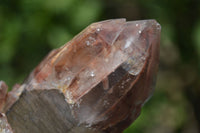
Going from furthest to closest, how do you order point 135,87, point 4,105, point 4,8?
point 4,8 < point 4,105 < point 135,87

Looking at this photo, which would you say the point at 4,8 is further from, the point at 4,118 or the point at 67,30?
the point at 4,118

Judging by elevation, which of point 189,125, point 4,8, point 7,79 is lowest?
point 189,125

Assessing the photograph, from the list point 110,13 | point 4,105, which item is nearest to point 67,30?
point 110,13

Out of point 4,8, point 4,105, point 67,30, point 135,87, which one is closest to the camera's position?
point 135,87

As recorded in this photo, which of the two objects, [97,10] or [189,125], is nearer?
[97,10]

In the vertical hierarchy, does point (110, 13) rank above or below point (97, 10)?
below
